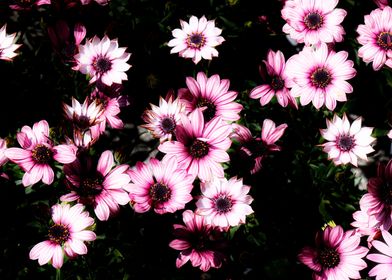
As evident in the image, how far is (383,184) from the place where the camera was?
1229 mm

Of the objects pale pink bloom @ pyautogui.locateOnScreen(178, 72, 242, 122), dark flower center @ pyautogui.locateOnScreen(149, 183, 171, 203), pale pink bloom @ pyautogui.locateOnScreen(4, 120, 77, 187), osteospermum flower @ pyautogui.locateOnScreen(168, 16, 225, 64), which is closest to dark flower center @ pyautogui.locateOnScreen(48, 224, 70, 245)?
pale pink bloom @ pyautogui.locateOnScreen(4, 120, 77, 187)

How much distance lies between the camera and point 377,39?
1459mm

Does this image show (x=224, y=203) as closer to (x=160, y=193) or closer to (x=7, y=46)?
(x=160, y=193)

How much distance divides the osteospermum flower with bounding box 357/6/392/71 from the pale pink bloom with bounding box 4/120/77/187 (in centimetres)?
99

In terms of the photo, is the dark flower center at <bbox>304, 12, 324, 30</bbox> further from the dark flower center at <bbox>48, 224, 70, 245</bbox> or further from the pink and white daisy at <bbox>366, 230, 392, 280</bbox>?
the dark flower center at <bbox>48, 224, 70, 245</bbox>

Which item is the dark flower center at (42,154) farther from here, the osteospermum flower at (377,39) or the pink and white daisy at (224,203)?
the osteospermum flower at (377,39)

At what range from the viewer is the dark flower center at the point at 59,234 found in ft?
4.03

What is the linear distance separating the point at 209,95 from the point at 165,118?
0.16m

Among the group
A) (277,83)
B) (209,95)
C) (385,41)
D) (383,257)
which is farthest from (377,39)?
(383,257)

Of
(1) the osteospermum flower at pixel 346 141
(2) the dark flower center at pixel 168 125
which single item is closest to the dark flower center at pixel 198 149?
(2) the dark flower center at pixel 168 125

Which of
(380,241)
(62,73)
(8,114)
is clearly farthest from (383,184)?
(8,114)

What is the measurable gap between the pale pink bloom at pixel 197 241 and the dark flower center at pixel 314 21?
2.42 feet

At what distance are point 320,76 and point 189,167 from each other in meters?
0.53

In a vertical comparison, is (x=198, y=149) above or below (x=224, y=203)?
above
